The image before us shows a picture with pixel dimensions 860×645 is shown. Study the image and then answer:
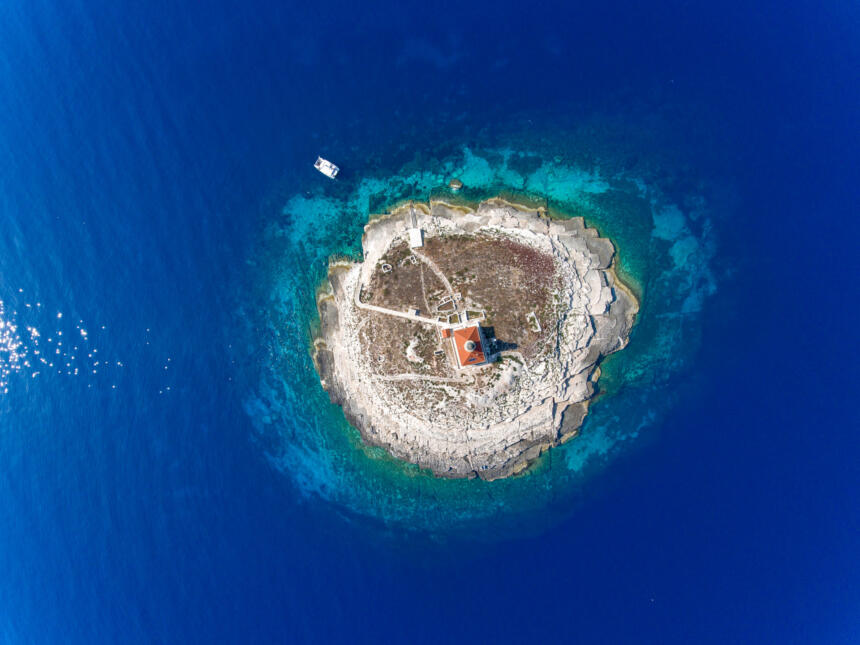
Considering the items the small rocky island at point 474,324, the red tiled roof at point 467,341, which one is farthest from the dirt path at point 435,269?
the red tiled roof at point 467,341

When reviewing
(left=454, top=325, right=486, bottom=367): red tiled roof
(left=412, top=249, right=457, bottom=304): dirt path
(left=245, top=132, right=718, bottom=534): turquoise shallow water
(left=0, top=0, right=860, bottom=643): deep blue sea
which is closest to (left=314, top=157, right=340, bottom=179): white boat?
(left=0, top=0, right=860, bottom=643): deep blue sea

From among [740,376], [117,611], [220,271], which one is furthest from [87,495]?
A: [740,376]

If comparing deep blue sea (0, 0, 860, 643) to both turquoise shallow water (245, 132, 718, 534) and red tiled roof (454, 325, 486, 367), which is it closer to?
turquoise shallow water (245, 132, 718, 534)

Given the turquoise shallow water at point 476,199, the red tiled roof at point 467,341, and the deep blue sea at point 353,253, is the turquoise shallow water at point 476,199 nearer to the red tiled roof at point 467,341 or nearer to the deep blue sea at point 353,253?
the deep blue sea at point 353,253

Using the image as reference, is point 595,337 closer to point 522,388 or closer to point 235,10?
point 522,388

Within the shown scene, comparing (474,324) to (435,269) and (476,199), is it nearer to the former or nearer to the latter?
(435,269)

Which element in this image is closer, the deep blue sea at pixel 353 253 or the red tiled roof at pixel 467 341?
the red tiled roof at pixel 467 341
